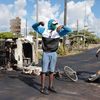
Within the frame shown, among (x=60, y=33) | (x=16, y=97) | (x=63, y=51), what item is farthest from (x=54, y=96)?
(x=63, y=51)

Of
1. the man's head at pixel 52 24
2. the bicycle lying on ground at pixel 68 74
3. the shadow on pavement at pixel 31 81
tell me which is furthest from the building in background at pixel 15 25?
the man's head at pixel 52 24

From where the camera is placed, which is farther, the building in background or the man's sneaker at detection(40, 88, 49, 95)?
the building in background

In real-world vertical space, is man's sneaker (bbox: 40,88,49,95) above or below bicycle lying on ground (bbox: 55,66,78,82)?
below

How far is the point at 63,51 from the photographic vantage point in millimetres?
36469

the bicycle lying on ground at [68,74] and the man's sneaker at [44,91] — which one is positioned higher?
the bicycle lying on ground at [68,74]

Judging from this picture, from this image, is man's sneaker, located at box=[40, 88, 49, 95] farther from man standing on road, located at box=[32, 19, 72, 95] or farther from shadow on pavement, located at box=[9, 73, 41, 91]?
shadow on pavement, located at box=[9, 73, 41, 91]

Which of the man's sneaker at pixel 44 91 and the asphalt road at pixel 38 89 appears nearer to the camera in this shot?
the asphalt road at pixel 38 89

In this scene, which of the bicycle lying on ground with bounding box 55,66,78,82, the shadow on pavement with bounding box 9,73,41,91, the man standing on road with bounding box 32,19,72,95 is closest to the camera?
the man standing on road with bounding box 32,19,72,95

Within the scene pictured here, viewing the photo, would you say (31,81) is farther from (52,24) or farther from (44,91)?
(52,24)

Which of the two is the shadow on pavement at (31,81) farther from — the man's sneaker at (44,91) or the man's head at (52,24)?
the man's head at (52,24)

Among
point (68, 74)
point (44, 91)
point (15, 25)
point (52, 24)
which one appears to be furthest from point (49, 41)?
point (15, 25)

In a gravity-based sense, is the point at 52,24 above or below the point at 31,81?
above

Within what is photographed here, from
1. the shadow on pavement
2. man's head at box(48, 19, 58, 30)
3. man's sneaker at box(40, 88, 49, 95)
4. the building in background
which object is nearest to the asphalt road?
the shadow on pavement

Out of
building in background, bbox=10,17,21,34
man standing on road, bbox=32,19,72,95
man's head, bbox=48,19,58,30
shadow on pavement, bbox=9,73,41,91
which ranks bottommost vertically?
shadow on pavement, bbox=9,73,41,91
